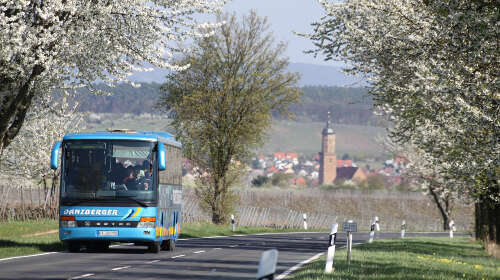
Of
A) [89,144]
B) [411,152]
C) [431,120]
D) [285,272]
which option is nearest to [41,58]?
[89,144]

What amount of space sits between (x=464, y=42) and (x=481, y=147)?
4265mm

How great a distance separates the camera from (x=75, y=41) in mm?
20281

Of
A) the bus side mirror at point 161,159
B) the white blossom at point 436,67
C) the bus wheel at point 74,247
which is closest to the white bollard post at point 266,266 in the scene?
the white blossom at point 436,67

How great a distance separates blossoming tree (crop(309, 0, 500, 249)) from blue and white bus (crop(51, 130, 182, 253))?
250 inches

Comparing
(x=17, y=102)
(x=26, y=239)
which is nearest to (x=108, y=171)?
(x=17, y=102)

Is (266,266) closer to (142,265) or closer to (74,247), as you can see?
(142,265)

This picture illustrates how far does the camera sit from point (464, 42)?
13.6 m

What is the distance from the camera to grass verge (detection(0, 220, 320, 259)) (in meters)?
22.8

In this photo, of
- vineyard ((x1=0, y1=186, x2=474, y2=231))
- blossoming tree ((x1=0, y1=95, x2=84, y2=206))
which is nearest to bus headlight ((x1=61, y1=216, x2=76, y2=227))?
vineyard ((x1=0, y1=186, x2=474, y2=231))

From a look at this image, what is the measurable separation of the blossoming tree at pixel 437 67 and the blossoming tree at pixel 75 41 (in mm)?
4377

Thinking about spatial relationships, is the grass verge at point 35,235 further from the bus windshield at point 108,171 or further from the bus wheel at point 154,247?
the bus wheel at point 154,247

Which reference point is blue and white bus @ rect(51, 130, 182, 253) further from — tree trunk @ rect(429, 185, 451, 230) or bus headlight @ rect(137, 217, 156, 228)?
tree trunk @ rect(429, 185, 451, 230)

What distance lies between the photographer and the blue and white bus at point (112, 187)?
21750mm

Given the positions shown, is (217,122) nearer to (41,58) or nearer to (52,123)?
(52,123)
